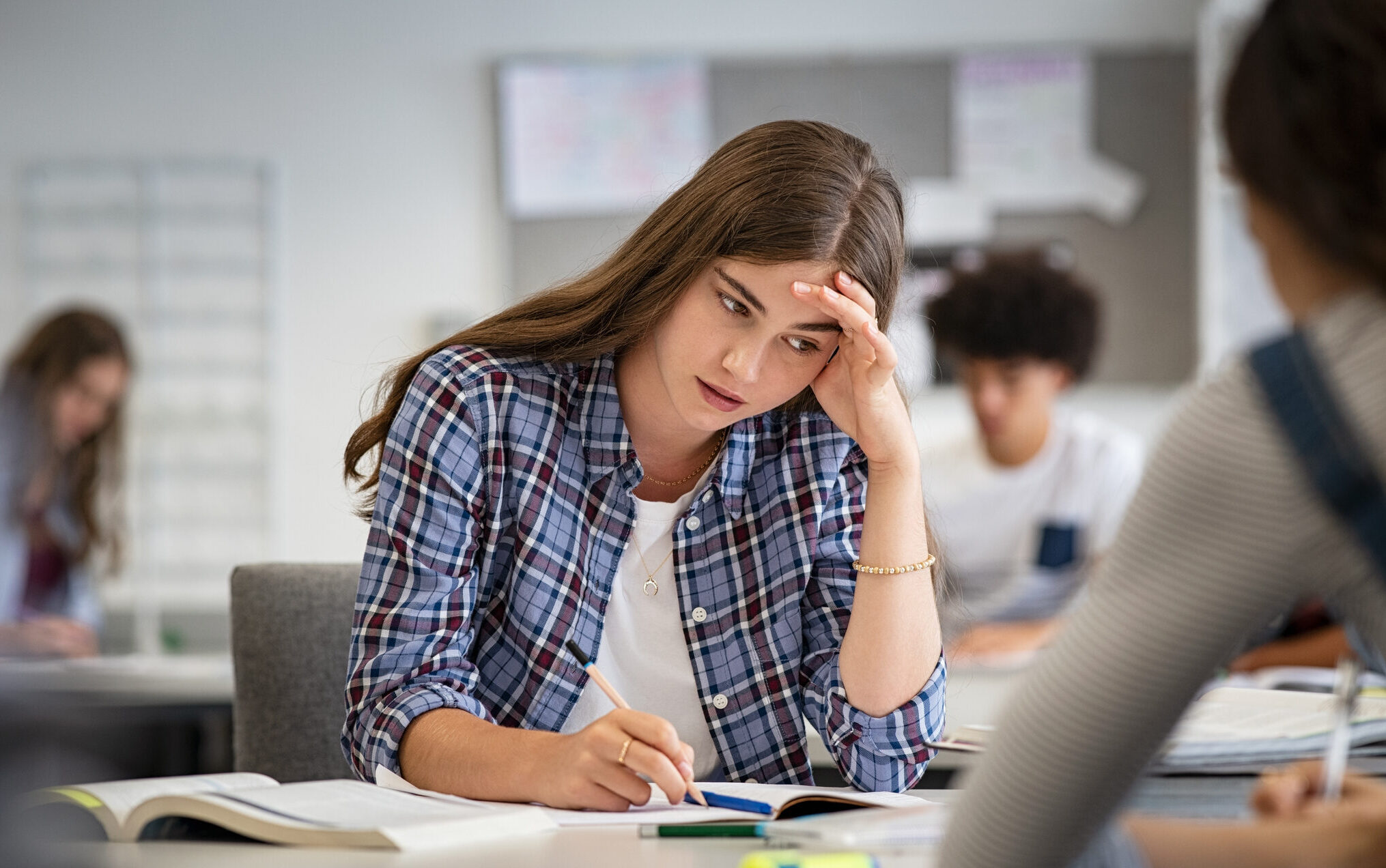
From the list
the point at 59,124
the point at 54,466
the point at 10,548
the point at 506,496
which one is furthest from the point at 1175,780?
the point at 59,124

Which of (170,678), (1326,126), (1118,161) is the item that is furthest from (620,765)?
(1118,161)

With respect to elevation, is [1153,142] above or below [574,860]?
above

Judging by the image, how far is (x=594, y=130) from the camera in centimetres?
396

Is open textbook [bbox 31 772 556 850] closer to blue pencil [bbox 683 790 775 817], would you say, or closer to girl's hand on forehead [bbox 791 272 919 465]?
blue pencil [bbox 683 790 775 817]

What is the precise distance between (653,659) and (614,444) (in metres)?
0.22

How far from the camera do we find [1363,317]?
1.65ft

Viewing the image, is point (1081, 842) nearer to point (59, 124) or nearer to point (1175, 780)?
point (1175, 780)

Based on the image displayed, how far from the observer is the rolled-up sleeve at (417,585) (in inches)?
43.4

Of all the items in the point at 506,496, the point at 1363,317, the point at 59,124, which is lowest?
the point at 506,496

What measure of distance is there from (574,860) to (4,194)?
399 cm

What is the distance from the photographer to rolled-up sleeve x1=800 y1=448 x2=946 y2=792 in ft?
3.93

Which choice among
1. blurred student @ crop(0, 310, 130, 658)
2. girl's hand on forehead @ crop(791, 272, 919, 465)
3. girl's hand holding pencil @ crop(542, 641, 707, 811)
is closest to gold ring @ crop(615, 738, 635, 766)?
girl's hand holding pencil @ crop(542, 641, 707, 811)

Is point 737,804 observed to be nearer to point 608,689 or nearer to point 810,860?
point 608,689

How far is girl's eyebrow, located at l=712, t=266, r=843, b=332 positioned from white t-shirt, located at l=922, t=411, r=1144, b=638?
68.7 inches
